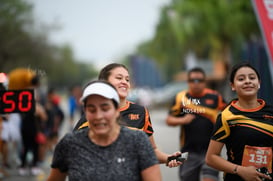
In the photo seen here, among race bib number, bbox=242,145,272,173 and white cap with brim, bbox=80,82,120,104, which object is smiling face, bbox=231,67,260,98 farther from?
white cap with brim, bbox=80,82,120,104

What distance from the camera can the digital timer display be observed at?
218 inches

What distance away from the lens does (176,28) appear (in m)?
27.2

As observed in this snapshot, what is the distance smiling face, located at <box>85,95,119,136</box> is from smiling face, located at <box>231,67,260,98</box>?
60.3 inches

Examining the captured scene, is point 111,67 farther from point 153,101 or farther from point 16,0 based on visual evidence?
point 153,101

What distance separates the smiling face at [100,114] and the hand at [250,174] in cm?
142

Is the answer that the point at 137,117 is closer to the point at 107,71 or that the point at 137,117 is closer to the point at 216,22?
the point at 107,71

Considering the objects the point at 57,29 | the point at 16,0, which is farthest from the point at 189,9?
the point at 16,0

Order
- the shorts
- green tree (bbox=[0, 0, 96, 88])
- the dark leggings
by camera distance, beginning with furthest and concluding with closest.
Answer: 1. green tree (bbox=[0, 0, 96, 88])
2. the dark leggings
3. the shorts

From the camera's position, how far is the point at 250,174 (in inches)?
159

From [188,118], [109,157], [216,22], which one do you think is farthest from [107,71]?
[216,22]

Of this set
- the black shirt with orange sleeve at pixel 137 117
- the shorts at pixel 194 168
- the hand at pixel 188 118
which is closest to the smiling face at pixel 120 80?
the black shirt with orange sleeve at pixel 137 117

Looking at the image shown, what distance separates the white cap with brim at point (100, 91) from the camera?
3082mm

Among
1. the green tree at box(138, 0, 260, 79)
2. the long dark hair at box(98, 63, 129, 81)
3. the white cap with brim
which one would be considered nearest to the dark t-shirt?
the white cap with brim

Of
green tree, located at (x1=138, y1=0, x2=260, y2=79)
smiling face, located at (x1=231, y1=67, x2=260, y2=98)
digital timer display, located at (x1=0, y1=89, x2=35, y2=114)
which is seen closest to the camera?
smiling face, located at (x1=231, y1=67, x2=260, y2=98)
